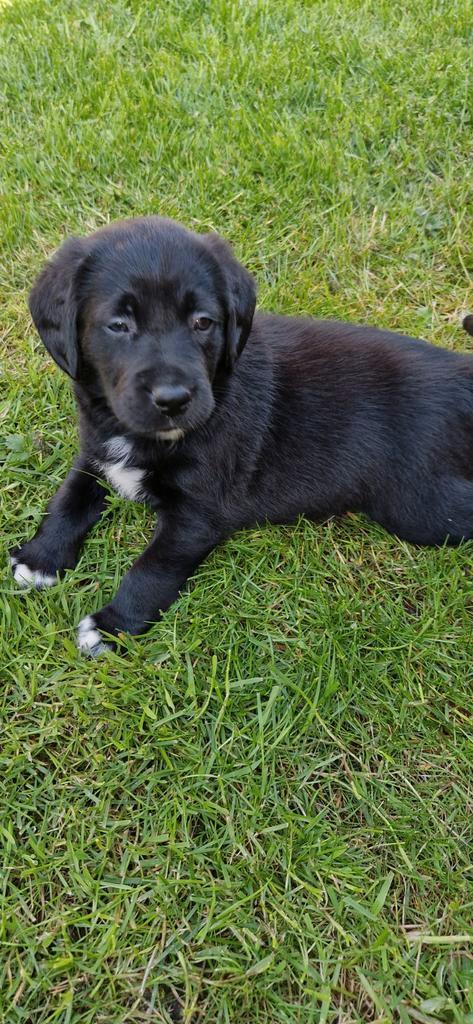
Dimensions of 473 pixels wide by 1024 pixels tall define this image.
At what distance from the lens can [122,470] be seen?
7.80 feet

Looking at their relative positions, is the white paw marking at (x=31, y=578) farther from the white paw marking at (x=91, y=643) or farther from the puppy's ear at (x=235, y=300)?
the puppy's ear at (x=235, y=300)

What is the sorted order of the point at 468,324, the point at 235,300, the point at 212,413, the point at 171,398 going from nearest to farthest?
1. the point at 171,398
2. the point at 235,300
3. the point at 212,413
4. the point at 468,324

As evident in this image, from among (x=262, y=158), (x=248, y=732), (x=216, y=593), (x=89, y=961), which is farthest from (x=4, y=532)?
(x=262, y=158)

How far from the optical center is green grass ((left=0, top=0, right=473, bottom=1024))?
5.98 feet

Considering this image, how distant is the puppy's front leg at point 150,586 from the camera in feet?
7.55

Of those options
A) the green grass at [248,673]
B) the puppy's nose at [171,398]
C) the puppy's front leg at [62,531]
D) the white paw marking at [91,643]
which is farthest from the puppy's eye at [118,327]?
the white paw marking at [91,643]

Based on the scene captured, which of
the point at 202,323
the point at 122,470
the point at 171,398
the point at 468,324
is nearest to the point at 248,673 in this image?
the point at 122,470

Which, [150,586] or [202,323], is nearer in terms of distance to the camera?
[202,323]

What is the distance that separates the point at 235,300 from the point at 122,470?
63 centimetres

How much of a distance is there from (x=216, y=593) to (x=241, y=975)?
107 centimetres

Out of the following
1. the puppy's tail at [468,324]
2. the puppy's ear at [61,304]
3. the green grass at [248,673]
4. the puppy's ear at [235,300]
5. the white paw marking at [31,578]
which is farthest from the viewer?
the puppy's tail at [468,324]

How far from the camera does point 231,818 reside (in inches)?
79.1

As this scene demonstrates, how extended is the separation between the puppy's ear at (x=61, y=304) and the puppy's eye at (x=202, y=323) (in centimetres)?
33

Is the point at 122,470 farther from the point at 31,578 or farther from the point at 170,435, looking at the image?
the point at 31,578
